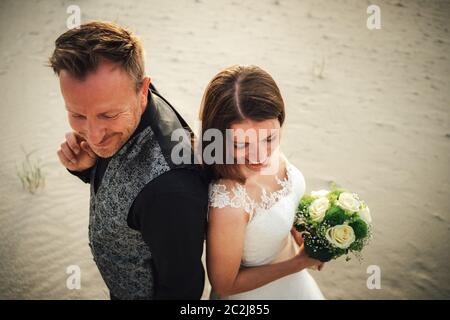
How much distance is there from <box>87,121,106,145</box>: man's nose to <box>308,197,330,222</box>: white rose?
1.45m

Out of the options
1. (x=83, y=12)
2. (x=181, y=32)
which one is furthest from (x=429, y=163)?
(x=83, y=12)

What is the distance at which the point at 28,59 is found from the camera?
21.7 ft

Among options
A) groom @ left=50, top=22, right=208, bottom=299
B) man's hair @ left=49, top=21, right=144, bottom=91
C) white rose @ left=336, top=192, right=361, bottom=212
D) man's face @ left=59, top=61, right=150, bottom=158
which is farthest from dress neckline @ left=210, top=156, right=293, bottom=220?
man's hair @ left=49, top=21, right=144, bottom=91

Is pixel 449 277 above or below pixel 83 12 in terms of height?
below

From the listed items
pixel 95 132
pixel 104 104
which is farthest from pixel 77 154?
pixel 104 104

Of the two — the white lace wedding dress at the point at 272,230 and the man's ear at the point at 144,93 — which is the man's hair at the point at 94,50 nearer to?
the man's ear at the point at 144,93

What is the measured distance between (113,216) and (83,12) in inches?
326

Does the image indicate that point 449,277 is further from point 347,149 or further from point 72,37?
point 72,37

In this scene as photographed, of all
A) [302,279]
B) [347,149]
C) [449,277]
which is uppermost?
[347,149]

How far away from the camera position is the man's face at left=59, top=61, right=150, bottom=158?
4.86ft

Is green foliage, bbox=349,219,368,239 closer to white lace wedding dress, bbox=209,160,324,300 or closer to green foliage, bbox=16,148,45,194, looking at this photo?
white lace wedding dress, bbox=209,160,324,300

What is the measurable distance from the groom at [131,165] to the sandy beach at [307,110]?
132 cm

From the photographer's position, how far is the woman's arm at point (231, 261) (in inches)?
71.8

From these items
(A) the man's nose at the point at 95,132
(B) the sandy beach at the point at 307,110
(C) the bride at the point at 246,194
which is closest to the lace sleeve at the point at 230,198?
(C) the bride at the point at 246,194
